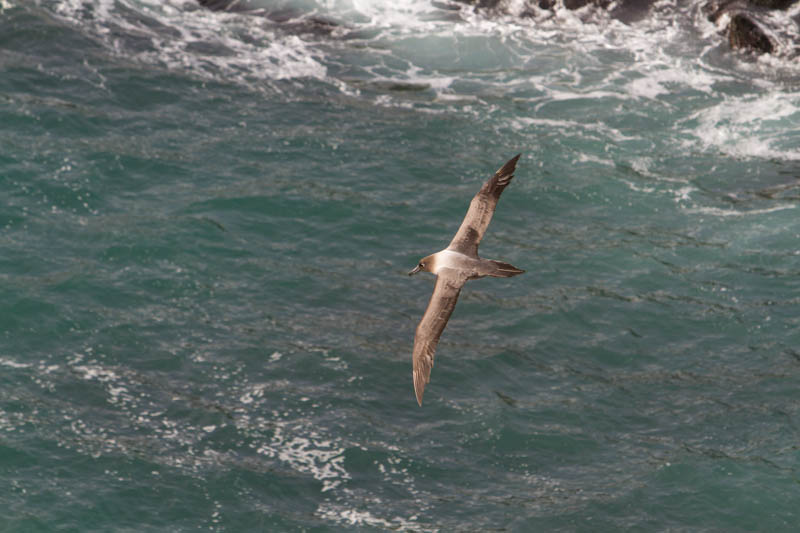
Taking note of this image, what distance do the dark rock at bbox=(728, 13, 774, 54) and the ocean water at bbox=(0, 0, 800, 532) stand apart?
0.62 metres

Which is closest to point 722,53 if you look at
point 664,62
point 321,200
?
point 664,62

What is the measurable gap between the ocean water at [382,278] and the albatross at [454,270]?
19.1 feet

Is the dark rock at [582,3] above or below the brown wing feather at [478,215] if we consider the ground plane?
above

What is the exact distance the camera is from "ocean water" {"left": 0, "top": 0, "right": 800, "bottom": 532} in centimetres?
1786

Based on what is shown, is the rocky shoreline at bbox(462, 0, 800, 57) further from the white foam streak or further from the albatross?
the albatross

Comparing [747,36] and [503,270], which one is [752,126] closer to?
[747,36]

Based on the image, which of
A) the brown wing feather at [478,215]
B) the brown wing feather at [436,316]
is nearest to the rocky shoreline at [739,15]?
the brown wing feather at [478,215]

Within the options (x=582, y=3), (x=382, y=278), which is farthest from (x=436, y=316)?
(x=582, y=3)

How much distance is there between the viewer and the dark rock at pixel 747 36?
105ft

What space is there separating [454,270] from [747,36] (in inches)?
920

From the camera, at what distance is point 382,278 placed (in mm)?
22875

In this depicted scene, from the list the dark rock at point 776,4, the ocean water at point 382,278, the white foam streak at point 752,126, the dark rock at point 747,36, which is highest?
the dark rock at point 776,4

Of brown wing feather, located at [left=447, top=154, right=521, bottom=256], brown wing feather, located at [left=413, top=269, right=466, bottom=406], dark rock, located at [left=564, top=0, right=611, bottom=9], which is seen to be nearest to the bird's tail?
brown wing feather, located at [left=413, top=269, right=466, bottom=406]

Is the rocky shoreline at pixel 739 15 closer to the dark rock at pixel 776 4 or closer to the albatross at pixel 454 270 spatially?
the dark rock at pixel 776 4
